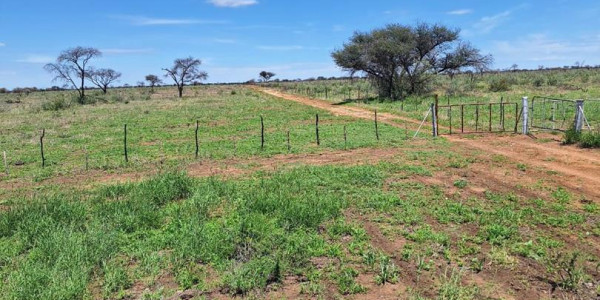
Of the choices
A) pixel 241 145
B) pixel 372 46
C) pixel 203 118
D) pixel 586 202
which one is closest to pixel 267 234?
pixel 586 202

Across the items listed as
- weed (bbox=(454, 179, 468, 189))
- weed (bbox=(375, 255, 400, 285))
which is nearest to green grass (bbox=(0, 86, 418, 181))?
weed (bbox=(454, 179, 468, 189))

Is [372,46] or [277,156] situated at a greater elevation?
[372,46]

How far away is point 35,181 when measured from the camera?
12.7 metres

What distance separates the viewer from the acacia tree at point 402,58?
39.6m

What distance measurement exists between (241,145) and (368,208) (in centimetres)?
992

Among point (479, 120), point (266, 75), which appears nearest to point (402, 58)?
point (479, 120)

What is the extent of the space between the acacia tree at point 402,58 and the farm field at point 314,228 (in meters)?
26.5

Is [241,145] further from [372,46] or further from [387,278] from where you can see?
[372,46]

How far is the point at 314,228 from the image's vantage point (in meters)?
7.55

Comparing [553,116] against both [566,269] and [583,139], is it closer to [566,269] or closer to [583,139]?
[583,139]

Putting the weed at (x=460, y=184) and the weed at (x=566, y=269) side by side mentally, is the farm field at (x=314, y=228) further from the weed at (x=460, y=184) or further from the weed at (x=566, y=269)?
the weed at (x=460, y=184)

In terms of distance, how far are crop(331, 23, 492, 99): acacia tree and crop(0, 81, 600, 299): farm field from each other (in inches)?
1044

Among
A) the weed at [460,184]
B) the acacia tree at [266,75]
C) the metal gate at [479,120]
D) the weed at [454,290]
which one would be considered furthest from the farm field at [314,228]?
the acacia tree at [266,75]

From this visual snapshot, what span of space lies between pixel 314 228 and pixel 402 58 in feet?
114
